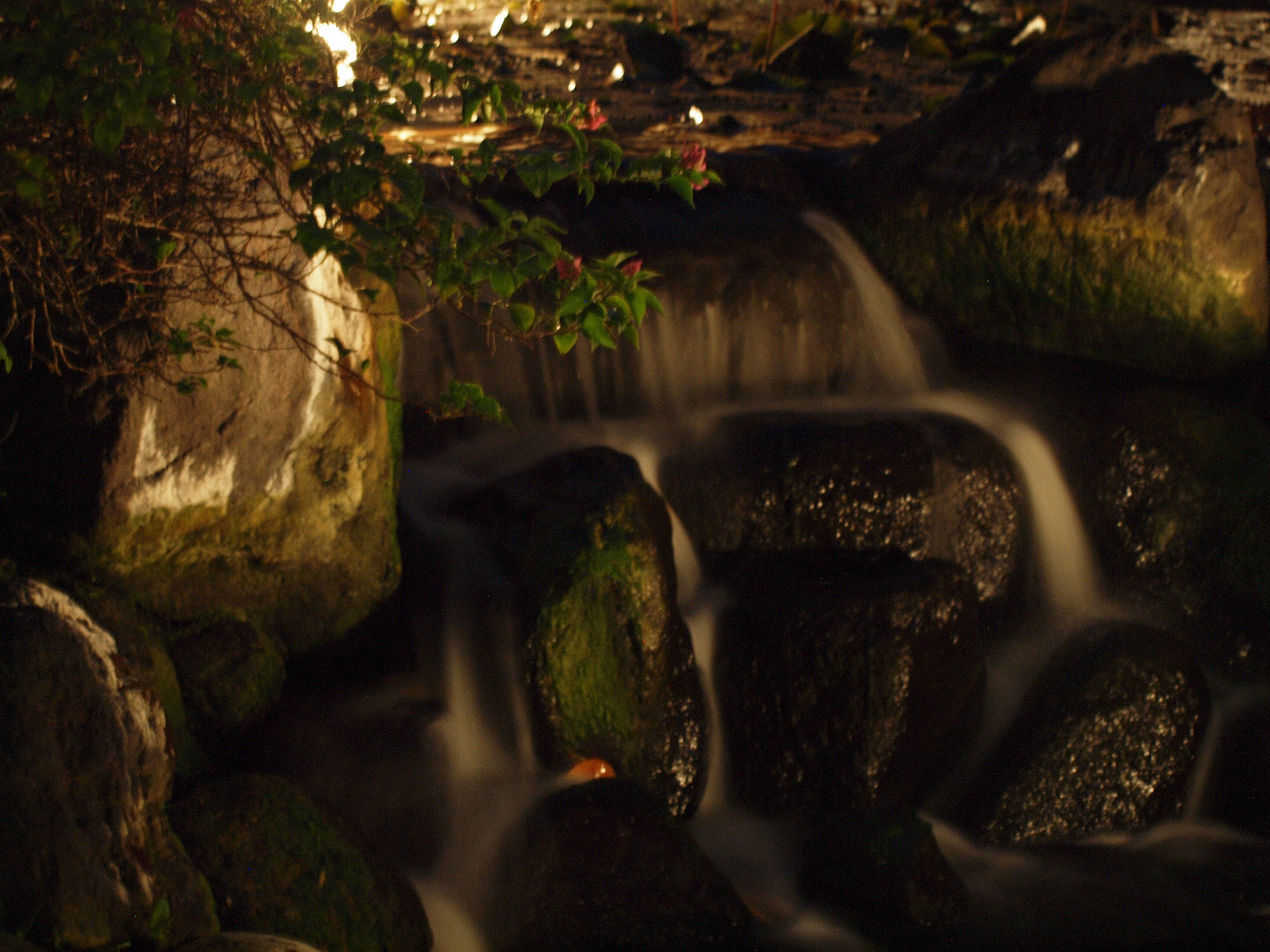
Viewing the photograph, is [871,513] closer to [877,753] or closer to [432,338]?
[877,753]

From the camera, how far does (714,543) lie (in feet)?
17.5

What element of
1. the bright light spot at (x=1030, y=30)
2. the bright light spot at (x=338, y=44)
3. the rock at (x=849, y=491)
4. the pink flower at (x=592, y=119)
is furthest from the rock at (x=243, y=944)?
the bright light spot at (x=1030, y=30)

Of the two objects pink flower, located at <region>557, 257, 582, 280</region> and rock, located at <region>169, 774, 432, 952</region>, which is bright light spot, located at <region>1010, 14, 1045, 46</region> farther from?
rock, located at <region>169, 774, 432, 952</region>

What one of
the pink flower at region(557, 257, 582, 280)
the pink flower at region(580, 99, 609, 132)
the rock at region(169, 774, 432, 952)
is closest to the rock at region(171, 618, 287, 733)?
the rock at region(169, 774, 432, 952)

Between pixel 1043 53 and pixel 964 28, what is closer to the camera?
pixel 1043 53

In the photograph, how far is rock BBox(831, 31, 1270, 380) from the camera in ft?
21.3

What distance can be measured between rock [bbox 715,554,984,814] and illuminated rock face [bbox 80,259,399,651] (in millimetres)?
1582

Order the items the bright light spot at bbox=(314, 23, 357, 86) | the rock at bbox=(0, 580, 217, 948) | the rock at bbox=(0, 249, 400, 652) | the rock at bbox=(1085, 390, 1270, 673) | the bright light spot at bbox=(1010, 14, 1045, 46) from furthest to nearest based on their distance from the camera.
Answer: the bright light spot at bbox=(1010, 14, 1045, 46) < the rock at bbox=(1085, 390, 1270, 673) < the rock at bbox=(0, 249, 400, 652) < the bright light spot at bbox=(314, 23, 357, 86) < the rock at bbox=(0, 580, 217, 948)

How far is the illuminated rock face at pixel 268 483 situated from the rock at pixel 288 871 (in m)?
0.97

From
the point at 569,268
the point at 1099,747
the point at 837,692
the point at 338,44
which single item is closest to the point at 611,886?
the point at 837,692

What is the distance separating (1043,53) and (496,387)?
12.8 feet

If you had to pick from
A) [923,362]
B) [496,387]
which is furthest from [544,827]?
[923,362]

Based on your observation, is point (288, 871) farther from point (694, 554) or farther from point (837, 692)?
point (694, 554)

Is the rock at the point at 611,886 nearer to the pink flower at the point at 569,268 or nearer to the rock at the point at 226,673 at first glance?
the rock at the point at 226,673
